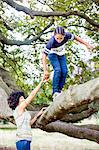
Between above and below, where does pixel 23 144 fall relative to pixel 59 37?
below

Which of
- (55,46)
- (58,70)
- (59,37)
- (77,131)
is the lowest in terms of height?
(77,131)

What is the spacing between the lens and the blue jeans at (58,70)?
20.8 ft

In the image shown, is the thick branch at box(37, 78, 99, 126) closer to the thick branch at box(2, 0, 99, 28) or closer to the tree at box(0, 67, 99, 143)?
the tree at box(0, 67, 99, 143)

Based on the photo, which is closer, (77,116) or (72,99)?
(72,99)

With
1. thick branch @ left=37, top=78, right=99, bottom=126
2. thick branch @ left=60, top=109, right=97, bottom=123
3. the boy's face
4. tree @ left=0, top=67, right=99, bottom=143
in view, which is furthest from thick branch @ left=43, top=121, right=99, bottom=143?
thick branch @ left=37, top=78, right=99, bottom=126

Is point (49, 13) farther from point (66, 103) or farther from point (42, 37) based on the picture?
point (66, 103)

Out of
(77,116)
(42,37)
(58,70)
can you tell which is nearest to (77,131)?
(77,116)

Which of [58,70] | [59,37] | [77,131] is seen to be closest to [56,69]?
[58,70]

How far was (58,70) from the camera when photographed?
20.9 ft

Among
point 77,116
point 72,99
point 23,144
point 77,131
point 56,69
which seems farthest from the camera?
point 77,116

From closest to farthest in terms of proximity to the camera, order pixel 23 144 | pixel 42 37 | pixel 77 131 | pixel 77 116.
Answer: pixel 23 144 < pixel 77 131 < pixel 77 116 < pixel 42 37

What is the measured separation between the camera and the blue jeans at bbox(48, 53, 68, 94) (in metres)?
6.34

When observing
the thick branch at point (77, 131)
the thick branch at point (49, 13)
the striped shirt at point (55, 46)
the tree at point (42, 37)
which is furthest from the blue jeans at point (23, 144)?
the thick branch at point (49, 13)

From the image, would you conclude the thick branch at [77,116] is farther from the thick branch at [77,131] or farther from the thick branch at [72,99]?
the thick branch at [72,99]
